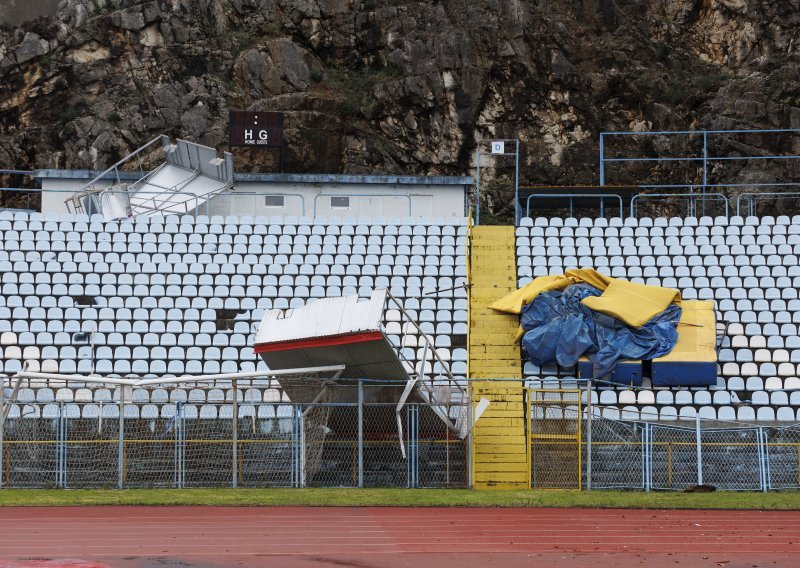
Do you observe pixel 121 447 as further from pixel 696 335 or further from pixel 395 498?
pixel 696 335

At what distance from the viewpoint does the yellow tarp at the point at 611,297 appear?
2767cm

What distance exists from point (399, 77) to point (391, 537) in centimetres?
3730

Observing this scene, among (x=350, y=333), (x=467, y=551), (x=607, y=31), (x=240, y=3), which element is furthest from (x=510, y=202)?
(x=467, y=551)

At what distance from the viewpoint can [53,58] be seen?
55031mm

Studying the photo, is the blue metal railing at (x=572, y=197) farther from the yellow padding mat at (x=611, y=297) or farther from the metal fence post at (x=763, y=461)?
the metal fence post at (x=763, y=461)

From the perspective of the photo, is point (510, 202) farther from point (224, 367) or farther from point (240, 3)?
point (224, 367)

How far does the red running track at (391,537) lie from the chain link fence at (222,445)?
2741 mm

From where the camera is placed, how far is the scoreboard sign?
121 ft

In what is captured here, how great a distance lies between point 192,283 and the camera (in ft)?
99.9

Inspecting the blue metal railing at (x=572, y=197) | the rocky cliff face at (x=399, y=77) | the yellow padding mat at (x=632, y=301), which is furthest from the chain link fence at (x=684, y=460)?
the rocky cliff face at (x=399, y=77)

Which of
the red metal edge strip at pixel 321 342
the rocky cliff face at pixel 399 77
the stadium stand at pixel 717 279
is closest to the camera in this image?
the red metal edge strip at pixel 321 342

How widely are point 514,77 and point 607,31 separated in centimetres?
535

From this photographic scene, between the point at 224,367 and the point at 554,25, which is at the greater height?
the point at 554,25

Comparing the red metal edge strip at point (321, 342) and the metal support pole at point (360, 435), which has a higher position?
the red metal edge strip at point (321, 342)
